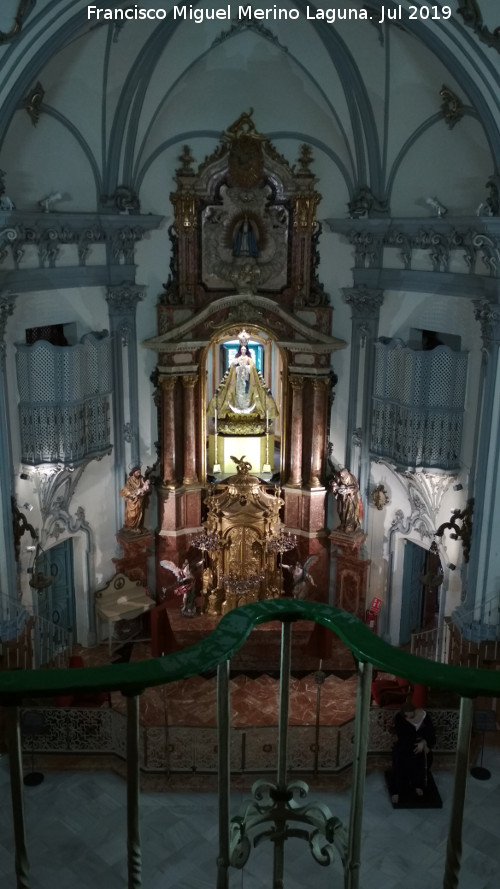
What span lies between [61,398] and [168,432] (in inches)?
110

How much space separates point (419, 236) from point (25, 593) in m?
9.93

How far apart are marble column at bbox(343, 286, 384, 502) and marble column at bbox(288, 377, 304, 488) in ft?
3.28

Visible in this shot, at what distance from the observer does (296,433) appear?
17781 millimetres

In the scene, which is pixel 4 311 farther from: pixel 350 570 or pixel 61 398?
pixel 350 570

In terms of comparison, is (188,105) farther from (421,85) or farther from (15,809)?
(15,809)

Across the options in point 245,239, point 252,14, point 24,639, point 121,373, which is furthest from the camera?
point 121,373

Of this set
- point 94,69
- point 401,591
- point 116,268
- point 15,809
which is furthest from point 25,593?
point 15,809

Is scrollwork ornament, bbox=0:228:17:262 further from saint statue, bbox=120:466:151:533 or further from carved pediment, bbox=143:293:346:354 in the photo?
saint statue, bbox=120:466:151:533

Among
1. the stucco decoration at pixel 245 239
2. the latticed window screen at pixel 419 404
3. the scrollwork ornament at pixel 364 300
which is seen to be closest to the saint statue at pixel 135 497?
the stucco decoration at pixel 245 239

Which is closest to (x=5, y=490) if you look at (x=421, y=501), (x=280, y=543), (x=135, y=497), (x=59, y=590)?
(x=135, y=497)

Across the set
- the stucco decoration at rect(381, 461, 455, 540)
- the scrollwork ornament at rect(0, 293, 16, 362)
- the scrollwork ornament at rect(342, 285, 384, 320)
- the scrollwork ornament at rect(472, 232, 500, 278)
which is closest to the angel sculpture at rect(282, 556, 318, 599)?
the stucco decoration at rect(381, 461, 455, 540)

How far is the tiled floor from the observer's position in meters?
10.7

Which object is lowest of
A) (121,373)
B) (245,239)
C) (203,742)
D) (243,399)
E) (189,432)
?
(203,742)

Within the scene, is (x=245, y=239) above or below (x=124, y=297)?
above
